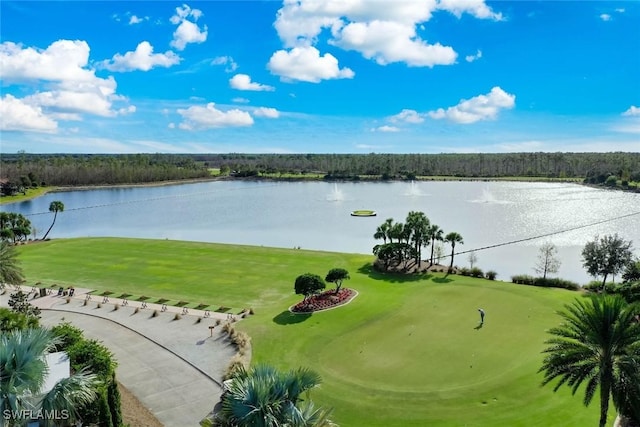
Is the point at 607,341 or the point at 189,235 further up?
the point at 607,341

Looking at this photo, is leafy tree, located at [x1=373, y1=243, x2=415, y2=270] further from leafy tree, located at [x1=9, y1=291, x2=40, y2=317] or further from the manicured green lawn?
leafy tree, located at [x1=9, y1=291, x2=40, y2=317]

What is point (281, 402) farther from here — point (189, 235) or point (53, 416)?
point (189, 235)

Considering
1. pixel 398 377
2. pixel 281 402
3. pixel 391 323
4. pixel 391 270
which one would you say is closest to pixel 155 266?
pixel 391 270

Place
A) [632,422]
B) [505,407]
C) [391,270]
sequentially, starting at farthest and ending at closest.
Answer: [391,270] < [505,407] < [632,422]

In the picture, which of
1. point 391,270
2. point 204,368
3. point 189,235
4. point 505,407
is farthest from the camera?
point 189,235

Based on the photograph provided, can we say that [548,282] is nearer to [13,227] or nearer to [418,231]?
[418,231]

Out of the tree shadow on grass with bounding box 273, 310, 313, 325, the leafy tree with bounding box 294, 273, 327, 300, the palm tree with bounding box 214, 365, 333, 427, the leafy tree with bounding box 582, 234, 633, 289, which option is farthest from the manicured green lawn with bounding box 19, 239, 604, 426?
the palm tree with bounding box 214, 365, 333, 427

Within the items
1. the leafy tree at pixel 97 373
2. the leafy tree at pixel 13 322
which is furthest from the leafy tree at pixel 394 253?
the leafy tree at pixel 13 322

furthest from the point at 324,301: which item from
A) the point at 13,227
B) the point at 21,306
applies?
the point at 13,227
